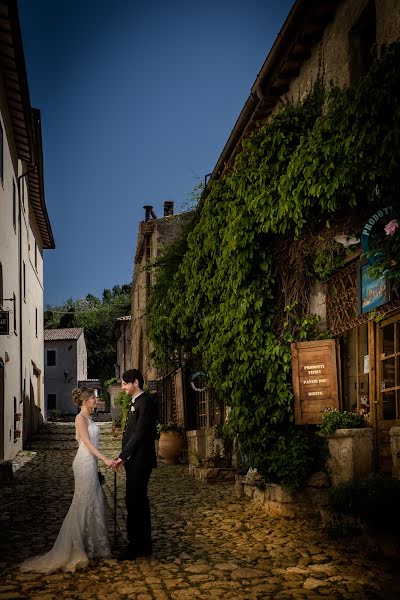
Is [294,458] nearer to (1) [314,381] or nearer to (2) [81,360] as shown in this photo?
(1) [314,381]

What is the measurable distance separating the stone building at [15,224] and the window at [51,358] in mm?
26565

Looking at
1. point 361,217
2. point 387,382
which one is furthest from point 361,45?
point 387,382

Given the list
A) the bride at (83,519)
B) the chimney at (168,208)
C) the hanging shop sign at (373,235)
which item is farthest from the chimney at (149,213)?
the bride at (83,519)

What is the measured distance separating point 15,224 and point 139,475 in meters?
12.4

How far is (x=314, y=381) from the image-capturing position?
8617 millimetres

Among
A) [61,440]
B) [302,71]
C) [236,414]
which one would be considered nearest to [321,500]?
[236,414]

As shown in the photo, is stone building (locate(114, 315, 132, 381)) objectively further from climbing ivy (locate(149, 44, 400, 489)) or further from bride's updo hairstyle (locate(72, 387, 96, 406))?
bride's updo hairstyle (locate(72, 387, 96, 406))

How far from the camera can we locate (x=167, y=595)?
16.6 ft

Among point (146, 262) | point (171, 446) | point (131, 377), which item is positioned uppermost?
point (146, 262)

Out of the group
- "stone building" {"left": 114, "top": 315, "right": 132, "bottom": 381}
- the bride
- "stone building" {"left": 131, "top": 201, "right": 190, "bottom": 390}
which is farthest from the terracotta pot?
"stone building" {"left": 114, "top": 315, "right": 132, "bottom": 381}

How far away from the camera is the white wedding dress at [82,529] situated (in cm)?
588

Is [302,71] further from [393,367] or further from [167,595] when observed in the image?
[167,595]

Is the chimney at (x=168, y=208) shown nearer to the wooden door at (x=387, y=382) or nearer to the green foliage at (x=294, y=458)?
the green foliage at (x=294, y=458)

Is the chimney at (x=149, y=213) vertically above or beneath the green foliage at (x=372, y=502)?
above
